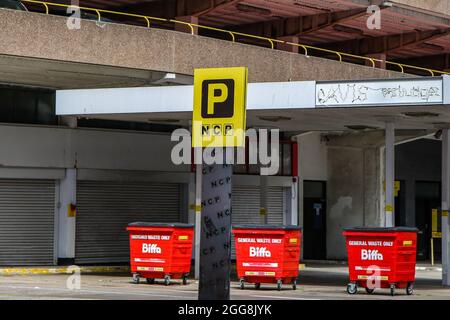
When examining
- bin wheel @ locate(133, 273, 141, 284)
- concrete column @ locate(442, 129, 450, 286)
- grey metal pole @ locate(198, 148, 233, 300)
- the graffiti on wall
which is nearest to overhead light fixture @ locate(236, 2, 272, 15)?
concrete column @ locate(442, 129, 450, 286)

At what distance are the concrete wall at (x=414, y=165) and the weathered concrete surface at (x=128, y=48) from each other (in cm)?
919

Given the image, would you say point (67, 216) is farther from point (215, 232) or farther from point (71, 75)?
point (215, 232)

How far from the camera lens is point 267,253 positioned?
22.3m

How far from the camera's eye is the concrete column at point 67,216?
3003cm

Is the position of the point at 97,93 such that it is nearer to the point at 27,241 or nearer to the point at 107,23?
the point at 107,23

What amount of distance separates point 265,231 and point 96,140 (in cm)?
969

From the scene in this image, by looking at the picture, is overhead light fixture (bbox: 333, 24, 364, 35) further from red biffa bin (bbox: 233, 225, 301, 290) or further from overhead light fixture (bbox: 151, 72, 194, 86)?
red biffa bin (bbox: 233, 225, 301, 290)

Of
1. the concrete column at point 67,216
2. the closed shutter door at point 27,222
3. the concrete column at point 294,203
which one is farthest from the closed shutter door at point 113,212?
the concrete column at point 294,203

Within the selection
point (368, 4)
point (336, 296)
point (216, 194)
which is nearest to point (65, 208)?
point (336, 296)

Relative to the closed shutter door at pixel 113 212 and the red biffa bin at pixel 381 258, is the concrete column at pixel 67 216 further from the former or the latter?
the red biffa bin at pixel 381 258

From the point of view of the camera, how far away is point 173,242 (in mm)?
23250

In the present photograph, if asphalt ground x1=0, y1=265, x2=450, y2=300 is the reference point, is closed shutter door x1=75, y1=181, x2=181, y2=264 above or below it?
above

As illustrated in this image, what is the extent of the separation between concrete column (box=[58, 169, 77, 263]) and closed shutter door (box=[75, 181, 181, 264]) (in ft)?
1.31

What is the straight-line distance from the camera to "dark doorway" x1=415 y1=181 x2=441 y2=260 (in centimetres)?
4203
